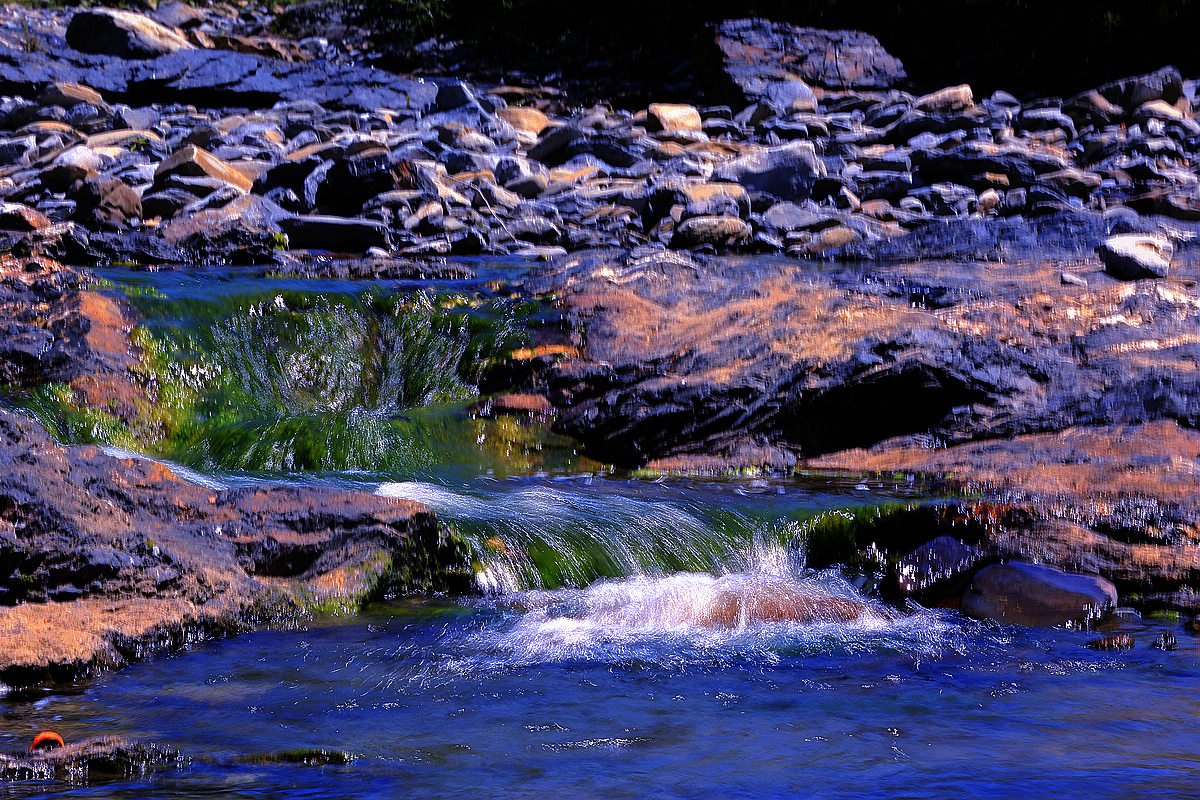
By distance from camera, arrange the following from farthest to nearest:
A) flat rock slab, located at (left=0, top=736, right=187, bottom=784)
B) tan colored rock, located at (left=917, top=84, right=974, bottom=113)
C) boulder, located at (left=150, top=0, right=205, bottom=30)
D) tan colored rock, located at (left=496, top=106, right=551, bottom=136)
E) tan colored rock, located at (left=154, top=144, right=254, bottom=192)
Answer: boulder, located at (left=150, top=0, right=205, bottom=30) → tan colored rock, located at (left=496, top=106, right=551, bottom=136) → tan colored rock, located at (left=917, top=84, right=974, bottom=113) → tan colored rock, located at (left=154, top=144, right=254, bottom=192) → flat rock slab, located at (left=0, top=736, right=187, bottom=784)

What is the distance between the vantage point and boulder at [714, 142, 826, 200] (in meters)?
10.2

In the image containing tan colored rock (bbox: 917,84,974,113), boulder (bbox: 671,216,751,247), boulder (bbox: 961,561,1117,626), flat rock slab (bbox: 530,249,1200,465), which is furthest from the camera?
tan colored rock (bbox: 917,84,974,113)

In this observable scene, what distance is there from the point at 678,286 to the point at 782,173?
356 cm

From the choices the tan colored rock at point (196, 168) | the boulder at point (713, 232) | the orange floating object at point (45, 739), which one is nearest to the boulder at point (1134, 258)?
the boulder at point (713, 232)

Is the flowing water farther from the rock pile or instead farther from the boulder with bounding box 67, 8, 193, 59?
the boulder with bounding box 67, 8, 193, 59

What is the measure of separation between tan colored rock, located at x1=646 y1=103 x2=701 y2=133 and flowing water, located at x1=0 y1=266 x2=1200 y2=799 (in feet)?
28.8

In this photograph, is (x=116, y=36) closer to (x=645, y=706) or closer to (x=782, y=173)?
(x=782, y=173)

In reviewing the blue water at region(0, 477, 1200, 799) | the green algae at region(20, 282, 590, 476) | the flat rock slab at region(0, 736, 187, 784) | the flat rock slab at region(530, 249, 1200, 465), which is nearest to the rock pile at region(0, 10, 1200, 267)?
the flat rock slab at region(530, 249, 1200, 465)

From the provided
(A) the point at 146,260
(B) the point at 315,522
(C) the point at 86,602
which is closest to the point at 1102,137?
(A) the point at 146,260

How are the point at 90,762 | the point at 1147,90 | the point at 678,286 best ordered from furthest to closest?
1. the point at 1147,90
2. the point at 678,286
3. the point at 90,762

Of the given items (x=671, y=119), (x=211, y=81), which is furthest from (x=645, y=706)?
(x=211, y=81)

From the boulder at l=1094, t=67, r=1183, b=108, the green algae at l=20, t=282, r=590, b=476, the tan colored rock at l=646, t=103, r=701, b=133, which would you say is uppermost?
the boulder at l=1094, t=67, r=1183, b=108

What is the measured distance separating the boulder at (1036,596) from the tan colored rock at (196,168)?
331 inches

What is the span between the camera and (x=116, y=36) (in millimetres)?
16625
